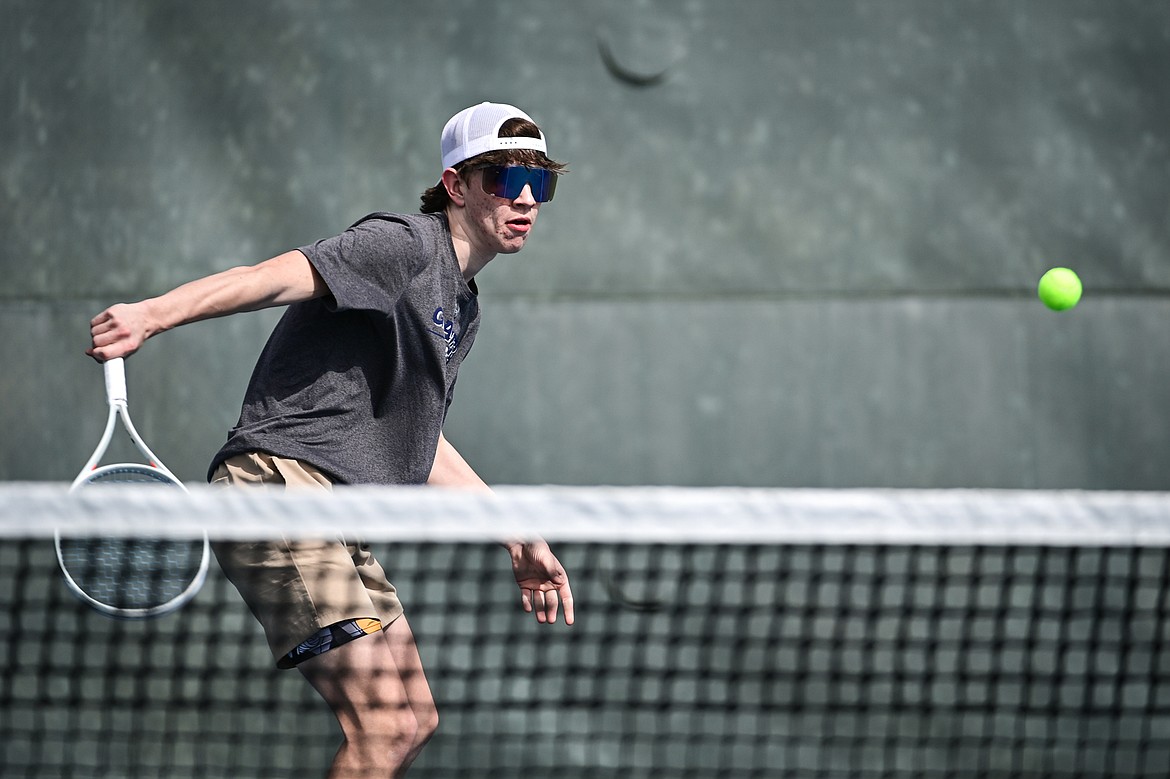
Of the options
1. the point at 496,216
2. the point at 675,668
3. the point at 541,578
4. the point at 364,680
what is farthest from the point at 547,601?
the point at 675,668

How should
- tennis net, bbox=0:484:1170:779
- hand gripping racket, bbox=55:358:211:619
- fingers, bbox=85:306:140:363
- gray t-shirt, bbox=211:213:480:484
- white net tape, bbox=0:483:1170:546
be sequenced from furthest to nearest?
tennis net, bbox=0:484:1170:779 < hand gripping racket, bbox=55:358:211:619 < gray t-shirt, bbox=211:213:480:484 < white net tape, bbox=0:483:1170:546 < fingers, bbox=85:306:140:363

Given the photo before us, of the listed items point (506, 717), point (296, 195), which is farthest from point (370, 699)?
point (296, 195)

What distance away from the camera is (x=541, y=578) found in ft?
8.27

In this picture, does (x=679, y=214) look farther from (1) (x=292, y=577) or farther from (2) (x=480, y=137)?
(1) (x=292, y=577)

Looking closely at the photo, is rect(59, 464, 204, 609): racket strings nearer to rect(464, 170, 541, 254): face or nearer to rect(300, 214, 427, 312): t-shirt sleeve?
rect(300, 214, 427, 312): t-shirt sleeve

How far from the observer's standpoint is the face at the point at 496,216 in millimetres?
2420

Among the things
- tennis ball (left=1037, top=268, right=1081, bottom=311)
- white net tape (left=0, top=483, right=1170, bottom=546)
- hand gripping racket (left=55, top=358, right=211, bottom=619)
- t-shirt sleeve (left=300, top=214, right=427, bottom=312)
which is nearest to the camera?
white net tape (left=0, top=483, right=1170, bottom=546)

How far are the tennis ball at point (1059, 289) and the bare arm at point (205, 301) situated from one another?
2.33 metres

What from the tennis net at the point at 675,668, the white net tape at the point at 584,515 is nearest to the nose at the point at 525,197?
the white net tape at the point at 584,515

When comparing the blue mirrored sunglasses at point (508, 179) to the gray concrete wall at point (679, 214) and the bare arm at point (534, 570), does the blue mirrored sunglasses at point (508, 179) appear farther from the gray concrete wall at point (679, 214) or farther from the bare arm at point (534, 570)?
the gray concrete wall at point (679, 214)

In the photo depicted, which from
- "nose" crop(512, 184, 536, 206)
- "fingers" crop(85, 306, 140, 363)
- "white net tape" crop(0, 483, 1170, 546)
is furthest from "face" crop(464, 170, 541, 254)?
"fingers" crop(85, 306, 140, 363)

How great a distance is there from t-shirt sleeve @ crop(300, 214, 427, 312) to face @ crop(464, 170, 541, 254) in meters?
0.15

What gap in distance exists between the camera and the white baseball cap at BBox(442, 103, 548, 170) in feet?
8.11

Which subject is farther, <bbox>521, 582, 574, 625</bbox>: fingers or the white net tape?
<bbox>521, 582, 574, 625</bbox>: fingers
